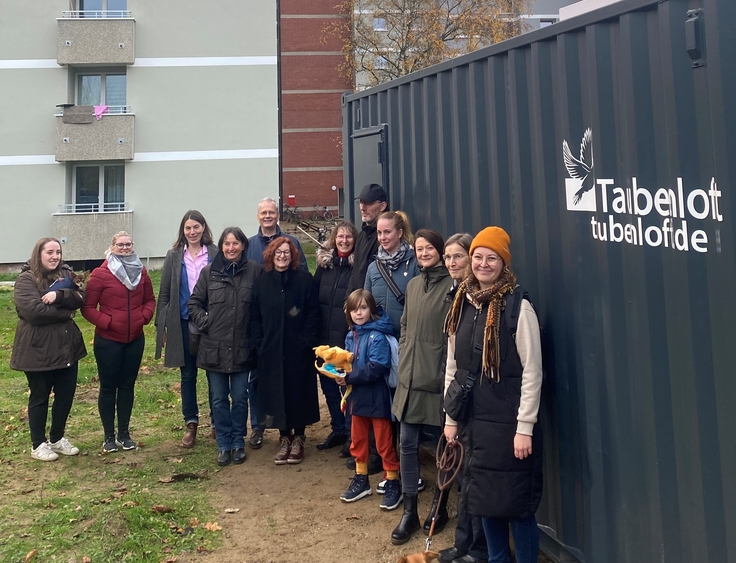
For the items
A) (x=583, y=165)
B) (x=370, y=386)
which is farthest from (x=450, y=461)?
(x=583, y=165)

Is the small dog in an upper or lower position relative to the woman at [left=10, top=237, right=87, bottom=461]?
lower

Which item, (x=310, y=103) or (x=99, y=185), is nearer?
(x=99, y=185)

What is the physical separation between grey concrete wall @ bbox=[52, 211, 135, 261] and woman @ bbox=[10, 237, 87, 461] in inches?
647

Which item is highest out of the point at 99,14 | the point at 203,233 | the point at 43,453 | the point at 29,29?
the point at 99,14

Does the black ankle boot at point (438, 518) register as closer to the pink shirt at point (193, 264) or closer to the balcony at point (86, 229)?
the pink shirt at point (193, 264)

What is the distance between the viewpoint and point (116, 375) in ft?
19.9

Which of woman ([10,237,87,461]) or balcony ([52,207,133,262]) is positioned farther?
balcony ([52,207,133,262])

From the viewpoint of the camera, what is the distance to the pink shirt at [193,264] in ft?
20.2

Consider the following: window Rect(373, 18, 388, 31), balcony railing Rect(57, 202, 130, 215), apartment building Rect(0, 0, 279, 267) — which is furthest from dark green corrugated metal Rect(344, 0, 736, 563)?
window Rect(373, 18, 388, 31)

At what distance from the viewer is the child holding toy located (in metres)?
4.86

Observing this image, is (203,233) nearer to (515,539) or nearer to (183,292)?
(183,292)

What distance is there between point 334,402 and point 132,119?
18240 mm

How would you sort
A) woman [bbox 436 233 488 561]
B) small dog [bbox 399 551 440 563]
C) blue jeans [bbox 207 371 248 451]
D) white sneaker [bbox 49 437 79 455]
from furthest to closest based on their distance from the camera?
1. white sneaker [bbox 49 437 79 455]
2. blue jeans [bbox 207 371 248 451]
3. woman [bbox 436 233 488 561]
4. small dog [bbox 399 551 440 563]

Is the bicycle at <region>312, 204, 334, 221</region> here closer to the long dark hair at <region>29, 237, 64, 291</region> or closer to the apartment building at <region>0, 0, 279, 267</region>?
the apartment building at <region>0, 0, 279, 267</region>
